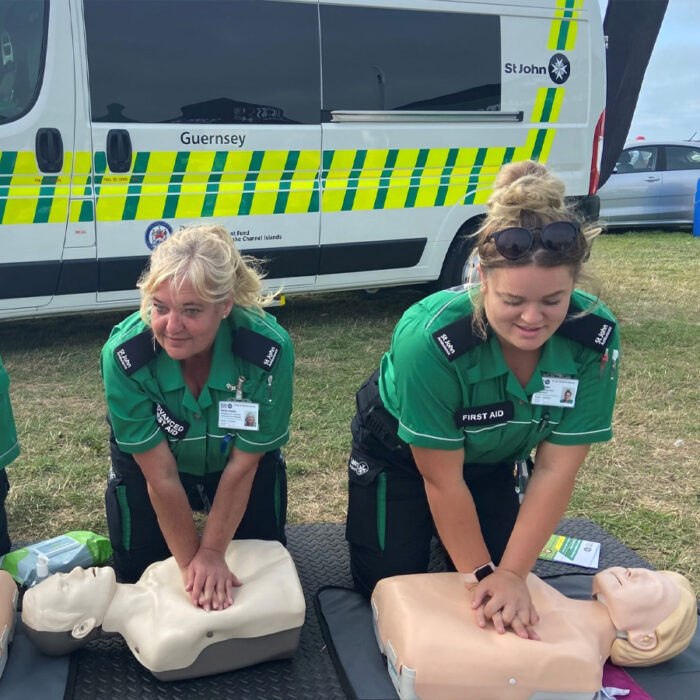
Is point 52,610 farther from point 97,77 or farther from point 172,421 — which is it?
point 97,77

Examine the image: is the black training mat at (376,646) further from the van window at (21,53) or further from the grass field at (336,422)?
the van window at (21,53)

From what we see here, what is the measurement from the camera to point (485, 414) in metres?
1.90

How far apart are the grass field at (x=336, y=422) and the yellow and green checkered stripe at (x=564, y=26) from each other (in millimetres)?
1979

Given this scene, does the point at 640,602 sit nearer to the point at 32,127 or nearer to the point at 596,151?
the point at 32,127

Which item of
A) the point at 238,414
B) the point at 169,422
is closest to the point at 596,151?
the point at 238,414

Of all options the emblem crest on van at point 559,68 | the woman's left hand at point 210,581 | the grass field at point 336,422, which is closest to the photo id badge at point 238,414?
the woman's left hand at point 210,581

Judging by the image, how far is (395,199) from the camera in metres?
4.91

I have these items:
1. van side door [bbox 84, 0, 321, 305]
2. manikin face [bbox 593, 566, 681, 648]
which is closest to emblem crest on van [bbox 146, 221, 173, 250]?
van side door [bbox 84, 0, 321, 305]

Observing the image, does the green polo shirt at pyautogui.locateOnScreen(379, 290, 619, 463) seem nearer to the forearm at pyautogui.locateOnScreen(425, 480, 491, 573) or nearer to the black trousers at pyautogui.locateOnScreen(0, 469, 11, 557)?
the forearm at pyautogui.locateOnScreen(425, 480, 491, 573)

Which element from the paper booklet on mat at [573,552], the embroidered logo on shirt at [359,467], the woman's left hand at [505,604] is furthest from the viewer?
the paper booklet on mat at [573,552]

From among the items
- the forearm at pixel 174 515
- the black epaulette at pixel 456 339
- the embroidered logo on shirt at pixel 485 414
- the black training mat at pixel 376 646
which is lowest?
the black training mat at pixel 376 646

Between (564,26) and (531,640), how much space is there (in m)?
4.58

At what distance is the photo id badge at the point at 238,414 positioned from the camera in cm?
199

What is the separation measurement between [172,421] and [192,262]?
438 millimetres
